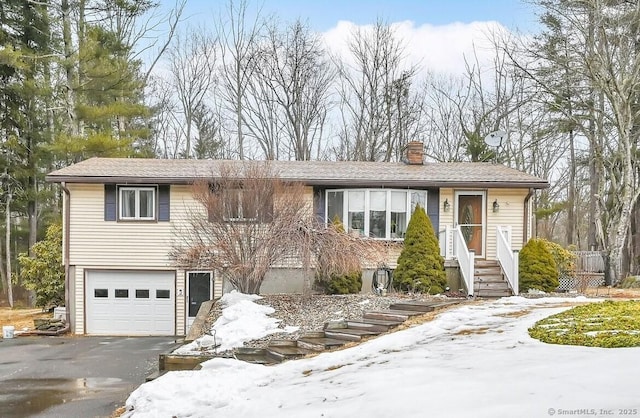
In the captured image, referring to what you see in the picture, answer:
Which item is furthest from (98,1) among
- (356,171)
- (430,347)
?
(430,347)

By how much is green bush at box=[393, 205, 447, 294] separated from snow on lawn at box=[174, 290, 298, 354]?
380 cm

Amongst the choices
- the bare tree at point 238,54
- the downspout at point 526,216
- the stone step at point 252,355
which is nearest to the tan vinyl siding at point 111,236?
the stone step at point 252,355

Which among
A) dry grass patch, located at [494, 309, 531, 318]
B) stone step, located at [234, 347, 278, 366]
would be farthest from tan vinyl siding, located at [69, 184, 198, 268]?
dry grass patch, located at [494, 309, 531, 318]

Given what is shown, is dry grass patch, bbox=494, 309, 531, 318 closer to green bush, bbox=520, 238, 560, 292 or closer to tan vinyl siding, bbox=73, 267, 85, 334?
green bush, bbox=520, 238, 560, 292

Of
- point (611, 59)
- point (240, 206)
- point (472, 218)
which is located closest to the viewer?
point (240, 206)

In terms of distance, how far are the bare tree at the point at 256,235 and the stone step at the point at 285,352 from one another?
3.15 metres

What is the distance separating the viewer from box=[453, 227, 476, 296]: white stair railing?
533 inches

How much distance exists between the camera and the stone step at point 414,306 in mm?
9988

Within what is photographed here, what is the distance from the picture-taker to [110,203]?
1603 centimetres

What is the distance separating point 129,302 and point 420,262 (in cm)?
846

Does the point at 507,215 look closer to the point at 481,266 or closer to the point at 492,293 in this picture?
the point at 481,266

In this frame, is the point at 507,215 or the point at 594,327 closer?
the point at 594,327

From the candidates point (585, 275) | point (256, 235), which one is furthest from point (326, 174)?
point (585, 275)

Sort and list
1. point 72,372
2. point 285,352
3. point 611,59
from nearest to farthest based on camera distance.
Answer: point 285,352 < point 72,372 < point 611,59
